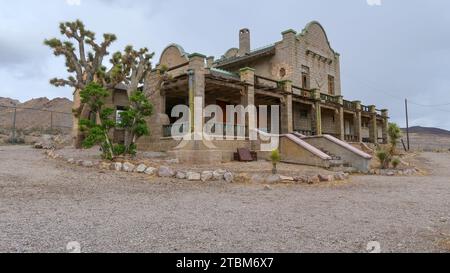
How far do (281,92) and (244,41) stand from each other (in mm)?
8418

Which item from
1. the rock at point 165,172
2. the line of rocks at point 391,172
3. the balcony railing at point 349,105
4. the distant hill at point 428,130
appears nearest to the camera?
the rock at point 165,172

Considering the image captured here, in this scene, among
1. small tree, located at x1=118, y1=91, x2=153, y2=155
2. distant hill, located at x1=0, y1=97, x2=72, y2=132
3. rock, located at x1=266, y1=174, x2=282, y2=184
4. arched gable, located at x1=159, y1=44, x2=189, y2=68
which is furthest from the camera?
distant hill, located at x1=0, y1=97, x2=72, y2=132

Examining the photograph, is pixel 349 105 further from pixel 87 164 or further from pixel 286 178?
pixel 87 164

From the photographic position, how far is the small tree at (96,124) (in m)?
12.0

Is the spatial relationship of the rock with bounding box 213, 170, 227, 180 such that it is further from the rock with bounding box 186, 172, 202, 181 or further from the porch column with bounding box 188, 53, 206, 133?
the porch column with bounding box 188, 53, 206, 133

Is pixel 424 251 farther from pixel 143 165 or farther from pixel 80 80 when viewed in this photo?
pixel 80 80

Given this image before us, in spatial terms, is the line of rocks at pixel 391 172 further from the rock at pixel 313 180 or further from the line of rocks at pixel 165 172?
the line of rocks at pixel 165 172

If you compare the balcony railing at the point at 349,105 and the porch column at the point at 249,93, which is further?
the balcony railing at the point at 349,105

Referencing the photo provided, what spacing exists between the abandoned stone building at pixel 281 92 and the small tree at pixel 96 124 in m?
3.17

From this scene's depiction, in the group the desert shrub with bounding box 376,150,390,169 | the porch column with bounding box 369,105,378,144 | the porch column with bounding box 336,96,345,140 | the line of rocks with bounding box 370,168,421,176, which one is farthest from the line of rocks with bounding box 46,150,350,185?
the porch column with bounding box 369,105,378,144

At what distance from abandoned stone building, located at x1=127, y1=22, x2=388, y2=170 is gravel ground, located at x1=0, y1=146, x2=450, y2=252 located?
5909mm

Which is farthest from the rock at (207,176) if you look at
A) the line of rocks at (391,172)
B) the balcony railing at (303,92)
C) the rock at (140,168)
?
the balcony railing at (303,92)

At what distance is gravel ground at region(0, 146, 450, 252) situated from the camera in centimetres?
400

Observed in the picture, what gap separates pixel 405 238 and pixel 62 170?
11.4 meters
